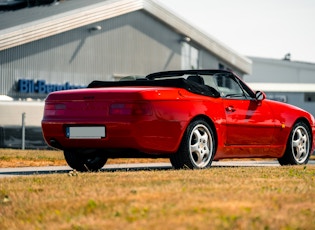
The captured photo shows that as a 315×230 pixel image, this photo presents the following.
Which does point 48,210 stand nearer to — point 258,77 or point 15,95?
point 15,95

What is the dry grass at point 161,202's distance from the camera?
6188mm

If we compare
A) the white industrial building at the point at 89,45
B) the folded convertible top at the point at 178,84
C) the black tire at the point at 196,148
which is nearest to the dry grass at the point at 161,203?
the black tire at the point at 196,148

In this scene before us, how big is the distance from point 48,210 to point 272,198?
1.97m

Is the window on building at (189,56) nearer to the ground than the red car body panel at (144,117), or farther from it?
farther from it

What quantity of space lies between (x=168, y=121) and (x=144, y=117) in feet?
1.20

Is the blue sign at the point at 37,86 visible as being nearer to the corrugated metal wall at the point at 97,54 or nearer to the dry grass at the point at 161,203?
the corrugated metal wall at the point at 97,54

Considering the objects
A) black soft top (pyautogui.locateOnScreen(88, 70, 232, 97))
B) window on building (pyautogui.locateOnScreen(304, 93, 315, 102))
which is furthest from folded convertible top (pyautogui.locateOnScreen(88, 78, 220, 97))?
window on building (pyautogui.locateOnScreen(304, 93, 315, 102))

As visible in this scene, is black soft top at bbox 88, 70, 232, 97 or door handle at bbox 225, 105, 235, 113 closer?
black soft top at bbox 88, 70, 232, 97

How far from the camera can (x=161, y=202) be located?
275 inches

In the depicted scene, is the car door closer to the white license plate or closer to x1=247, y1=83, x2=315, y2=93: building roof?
the white license plate

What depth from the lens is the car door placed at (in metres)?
11.8

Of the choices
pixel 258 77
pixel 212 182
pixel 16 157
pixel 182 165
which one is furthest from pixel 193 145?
pixel 258 77

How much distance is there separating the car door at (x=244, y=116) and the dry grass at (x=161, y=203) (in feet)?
7.92

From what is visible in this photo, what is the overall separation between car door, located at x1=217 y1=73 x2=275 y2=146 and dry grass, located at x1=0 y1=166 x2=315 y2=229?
95.1 inches
